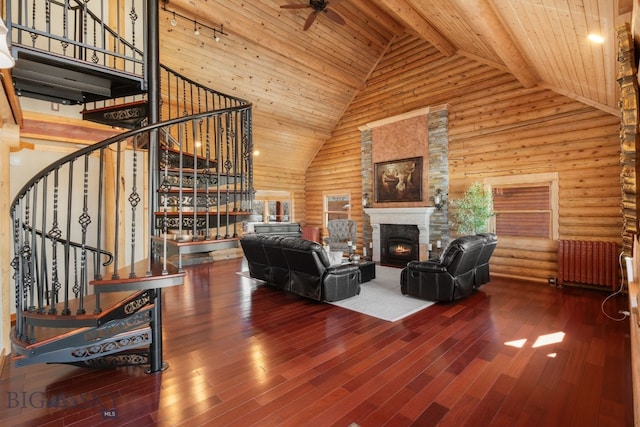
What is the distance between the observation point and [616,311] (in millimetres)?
3955

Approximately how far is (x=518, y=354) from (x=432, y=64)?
6.58 meters

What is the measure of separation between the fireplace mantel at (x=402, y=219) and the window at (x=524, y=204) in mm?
1351

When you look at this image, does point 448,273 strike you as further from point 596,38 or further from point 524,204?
point 524,204

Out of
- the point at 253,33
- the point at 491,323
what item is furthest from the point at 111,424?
the point at 253,33

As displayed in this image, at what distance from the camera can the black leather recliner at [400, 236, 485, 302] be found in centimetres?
421

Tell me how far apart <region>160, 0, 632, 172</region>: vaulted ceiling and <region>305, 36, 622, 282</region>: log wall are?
0.32m

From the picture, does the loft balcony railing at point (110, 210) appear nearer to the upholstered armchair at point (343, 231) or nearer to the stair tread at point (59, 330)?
the stair tread at point (59, 330)

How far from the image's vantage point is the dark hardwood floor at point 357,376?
2039 mm

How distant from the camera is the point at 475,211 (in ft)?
19.0

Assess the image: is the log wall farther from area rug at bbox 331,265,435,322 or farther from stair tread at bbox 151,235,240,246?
stair tread at bbox 151,235,240,246

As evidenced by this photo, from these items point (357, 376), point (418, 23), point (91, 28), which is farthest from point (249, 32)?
point (357, 376)

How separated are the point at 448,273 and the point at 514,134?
11.8 feet

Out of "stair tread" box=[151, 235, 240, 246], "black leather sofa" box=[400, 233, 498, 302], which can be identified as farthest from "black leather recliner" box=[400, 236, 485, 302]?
"stair tread" box=[151, 235, 240, 246]

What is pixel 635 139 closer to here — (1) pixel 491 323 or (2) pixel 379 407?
(2) pixel 379 407
